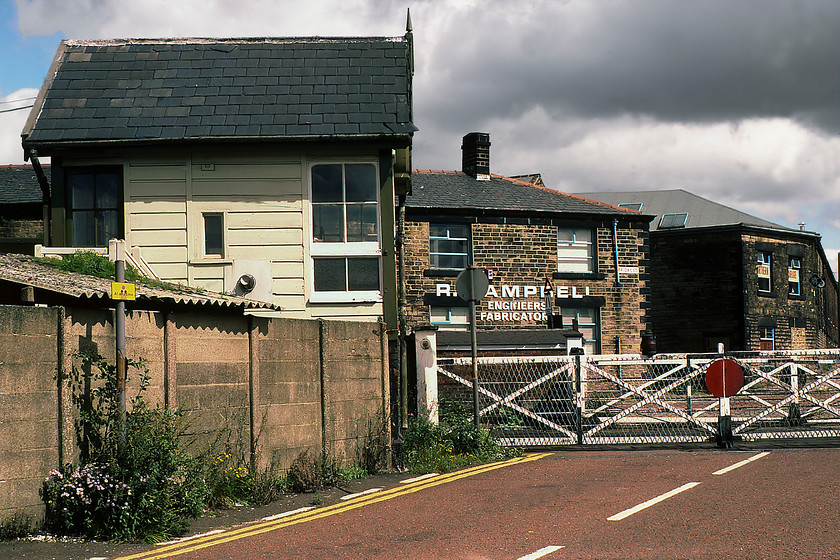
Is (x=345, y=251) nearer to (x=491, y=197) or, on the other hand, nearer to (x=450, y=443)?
(x=450, y=443)

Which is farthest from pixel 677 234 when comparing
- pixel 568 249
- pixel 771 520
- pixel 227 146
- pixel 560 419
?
pixel 771 520

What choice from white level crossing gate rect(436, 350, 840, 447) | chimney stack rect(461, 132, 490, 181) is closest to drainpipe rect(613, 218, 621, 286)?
chimney stack rect(461, 132, 490, 181)

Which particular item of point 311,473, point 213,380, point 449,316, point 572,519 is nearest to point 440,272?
point 449,316

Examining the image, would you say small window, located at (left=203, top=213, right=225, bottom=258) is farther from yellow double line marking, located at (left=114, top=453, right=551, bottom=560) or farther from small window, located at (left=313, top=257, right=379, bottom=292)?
yellow double line marking, located at (left=114, top=453, right=551, bottom=560)

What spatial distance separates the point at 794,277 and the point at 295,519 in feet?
110

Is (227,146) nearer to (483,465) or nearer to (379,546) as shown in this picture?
(483,465)

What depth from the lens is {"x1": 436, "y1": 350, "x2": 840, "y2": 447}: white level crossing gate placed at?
15555mm

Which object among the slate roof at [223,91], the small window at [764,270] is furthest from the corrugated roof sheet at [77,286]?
the small window at [764,270]

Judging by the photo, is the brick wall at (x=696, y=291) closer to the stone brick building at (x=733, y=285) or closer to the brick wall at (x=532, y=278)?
the stone brick building at (x=733, y=285)

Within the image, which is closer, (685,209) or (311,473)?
(311,473)

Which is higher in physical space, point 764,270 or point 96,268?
point 764,270

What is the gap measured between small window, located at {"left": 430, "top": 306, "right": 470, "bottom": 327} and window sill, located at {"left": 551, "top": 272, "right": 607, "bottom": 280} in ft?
11.0

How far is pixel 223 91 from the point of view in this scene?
56.6 feet

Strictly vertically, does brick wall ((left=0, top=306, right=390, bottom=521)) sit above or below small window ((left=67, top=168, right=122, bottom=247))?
below
